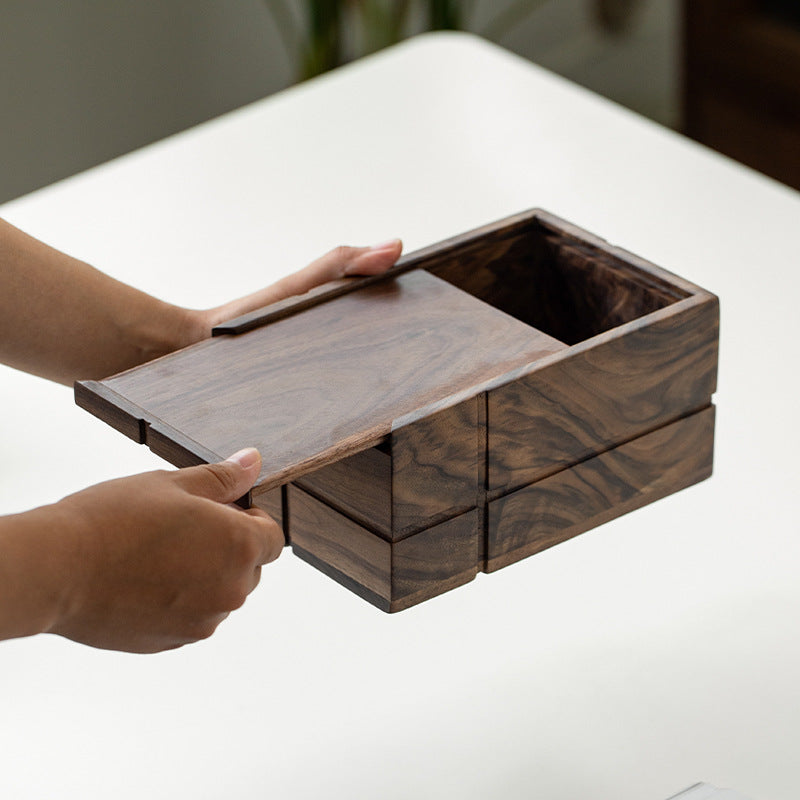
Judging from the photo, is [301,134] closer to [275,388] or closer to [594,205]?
[594,205]

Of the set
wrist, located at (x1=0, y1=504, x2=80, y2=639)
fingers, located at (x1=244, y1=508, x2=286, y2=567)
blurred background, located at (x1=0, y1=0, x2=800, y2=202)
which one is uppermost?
wrist, located at (x1=0, y1=504, x2=80, y2=639)

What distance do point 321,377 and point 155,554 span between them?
0.17 meters

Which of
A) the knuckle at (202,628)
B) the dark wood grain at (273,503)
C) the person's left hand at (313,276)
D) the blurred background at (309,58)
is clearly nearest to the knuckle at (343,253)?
the person's left hand at (313,276)

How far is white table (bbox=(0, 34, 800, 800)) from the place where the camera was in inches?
36.9

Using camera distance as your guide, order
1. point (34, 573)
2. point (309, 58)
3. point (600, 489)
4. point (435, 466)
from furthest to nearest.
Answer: point (309, 58) < point (600, 489) < point (435, 466) < point (34, 573)

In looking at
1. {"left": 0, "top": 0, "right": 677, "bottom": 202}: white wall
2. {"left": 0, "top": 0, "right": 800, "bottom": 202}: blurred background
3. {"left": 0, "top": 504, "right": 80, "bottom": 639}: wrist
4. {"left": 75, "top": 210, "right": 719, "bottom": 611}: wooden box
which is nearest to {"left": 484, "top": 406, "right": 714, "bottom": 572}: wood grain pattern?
{"left": 75, "top": 210, "right": 719, "bottom": 611}: wooden box

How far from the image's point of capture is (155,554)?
814mm

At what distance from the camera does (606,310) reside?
1063mm

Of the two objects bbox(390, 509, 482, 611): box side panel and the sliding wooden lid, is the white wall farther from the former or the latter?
bbox(390, 509, 482, 611): box side panel

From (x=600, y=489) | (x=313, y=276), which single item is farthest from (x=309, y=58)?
(x=600, y=489)

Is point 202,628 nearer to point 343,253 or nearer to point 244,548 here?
point 244,548

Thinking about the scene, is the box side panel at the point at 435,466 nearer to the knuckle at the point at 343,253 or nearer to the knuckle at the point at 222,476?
the knuckle at the point at 222,476

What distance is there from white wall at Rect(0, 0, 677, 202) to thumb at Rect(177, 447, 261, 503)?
1681 mm

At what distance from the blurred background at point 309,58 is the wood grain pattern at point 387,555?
1540mm
